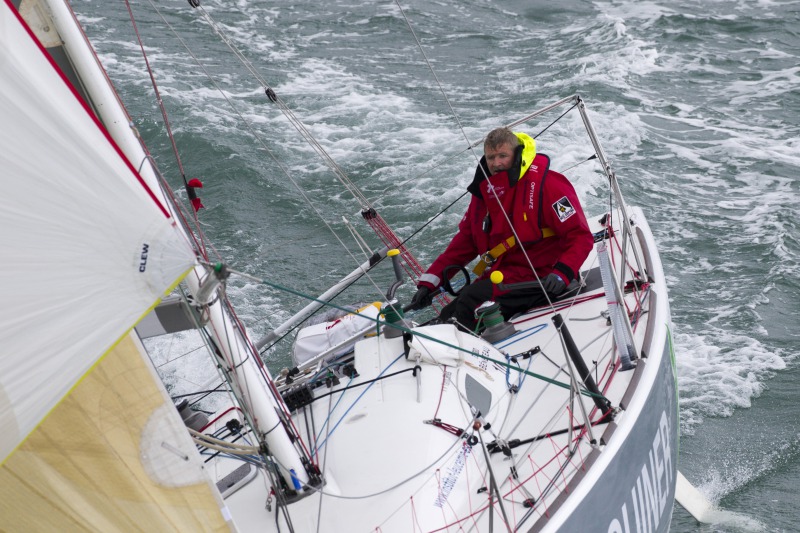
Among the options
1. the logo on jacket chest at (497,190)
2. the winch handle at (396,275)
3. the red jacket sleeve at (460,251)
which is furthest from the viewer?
the red jacket sleeve at (460,251)

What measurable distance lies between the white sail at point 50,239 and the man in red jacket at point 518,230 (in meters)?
2.28

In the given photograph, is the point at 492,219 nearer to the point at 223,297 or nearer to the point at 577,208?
the point at 577,208

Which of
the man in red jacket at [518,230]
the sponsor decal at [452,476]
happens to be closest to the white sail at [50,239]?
the sponsor decal at [452,476]

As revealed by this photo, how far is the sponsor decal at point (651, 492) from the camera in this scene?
337cm

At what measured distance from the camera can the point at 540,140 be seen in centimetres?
909

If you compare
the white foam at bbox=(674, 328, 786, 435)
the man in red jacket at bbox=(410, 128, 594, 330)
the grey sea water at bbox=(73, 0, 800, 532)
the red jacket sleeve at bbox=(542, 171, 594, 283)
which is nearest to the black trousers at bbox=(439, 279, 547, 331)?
the man in red jacket at bbox=(410, 128, 594, 330)

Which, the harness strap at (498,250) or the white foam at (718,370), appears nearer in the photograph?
the harness strap at (498,250)

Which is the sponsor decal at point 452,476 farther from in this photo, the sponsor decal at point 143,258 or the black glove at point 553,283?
the sponsor decal at point 143,258

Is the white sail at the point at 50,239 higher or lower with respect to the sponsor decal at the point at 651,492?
higher

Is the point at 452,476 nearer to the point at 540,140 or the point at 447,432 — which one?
the point at 447,432

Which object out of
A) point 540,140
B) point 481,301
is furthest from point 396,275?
point 540,140

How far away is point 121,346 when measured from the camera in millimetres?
2418

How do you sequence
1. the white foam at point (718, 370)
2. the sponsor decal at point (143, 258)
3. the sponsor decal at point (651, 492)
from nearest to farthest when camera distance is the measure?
the sponsor decal at point (143, 258)
the sponsor decal at point (651, 492)
the white foam at point (718, 370)

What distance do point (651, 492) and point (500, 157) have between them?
160 centimetres
